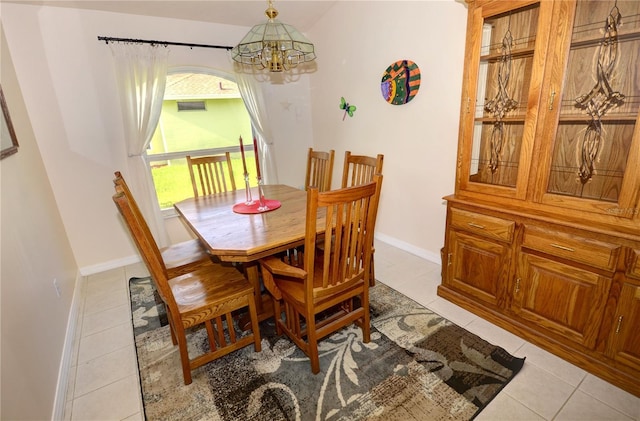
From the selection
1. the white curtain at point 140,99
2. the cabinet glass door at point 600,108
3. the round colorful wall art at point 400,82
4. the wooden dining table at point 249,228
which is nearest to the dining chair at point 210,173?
the wooden dining table at point 249,228

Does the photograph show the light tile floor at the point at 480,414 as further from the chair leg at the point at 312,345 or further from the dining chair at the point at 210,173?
the dining chair at the point at 210,173

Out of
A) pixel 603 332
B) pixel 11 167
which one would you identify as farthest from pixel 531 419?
pixel 11 167

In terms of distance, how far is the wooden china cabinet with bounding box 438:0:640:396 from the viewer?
1436 millimetres

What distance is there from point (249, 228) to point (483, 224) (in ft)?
4.94

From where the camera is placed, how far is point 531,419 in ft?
4.51

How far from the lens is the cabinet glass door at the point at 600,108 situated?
1402 millimetres

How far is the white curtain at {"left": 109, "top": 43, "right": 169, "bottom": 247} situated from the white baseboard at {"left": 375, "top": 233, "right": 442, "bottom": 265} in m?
2.55

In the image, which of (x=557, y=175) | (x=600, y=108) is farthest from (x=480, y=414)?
(x=600, y=108)

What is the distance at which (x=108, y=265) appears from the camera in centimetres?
308

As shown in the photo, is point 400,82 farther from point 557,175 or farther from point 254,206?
point 254,206

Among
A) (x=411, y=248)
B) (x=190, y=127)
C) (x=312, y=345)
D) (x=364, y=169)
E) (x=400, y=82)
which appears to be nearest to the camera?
(x=312, y=345)

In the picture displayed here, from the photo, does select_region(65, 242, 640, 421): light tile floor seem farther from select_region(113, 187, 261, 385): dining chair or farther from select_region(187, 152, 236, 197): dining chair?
select_region(187, 152, 236, 197): dining chair

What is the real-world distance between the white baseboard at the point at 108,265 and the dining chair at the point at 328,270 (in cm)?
215

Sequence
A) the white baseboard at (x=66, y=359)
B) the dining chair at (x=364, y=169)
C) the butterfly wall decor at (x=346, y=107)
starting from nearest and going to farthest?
the white baseboard at (x=66, y=359) → the dining chair at (x=364, y=169) → the butterfly wall decor at (x=346, y=107)
